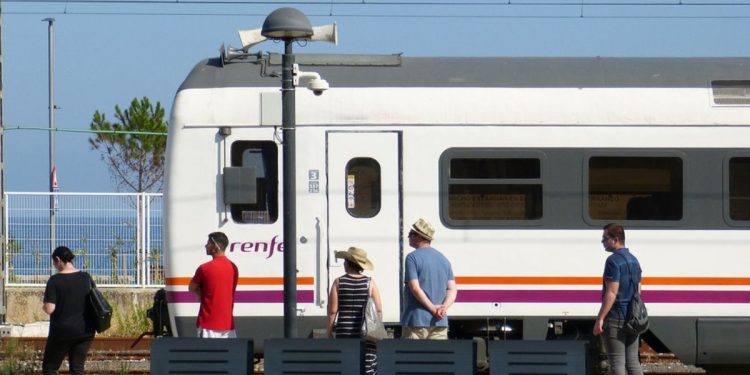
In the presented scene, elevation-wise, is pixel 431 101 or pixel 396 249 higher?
pixel 431 101

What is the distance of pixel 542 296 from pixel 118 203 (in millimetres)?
10218

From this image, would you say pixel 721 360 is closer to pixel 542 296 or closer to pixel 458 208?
pixel 542 296

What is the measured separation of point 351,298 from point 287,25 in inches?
96.2

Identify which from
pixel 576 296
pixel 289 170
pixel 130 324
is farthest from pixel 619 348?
pixel 130 324

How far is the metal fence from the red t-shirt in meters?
9.82

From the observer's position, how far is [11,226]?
857 inches

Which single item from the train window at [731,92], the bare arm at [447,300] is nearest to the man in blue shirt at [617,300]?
the bare arm at [447,300]

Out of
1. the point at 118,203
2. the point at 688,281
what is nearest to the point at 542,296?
the point at 688,281

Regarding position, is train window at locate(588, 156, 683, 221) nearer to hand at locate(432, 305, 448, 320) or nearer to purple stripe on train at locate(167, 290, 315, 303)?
hand at locate(432, 305, 448, 320)

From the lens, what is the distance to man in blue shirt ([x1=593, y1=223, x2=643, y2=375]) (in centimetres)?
1176

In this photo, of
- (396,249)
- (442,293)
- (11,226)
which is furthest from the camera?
(11,226)

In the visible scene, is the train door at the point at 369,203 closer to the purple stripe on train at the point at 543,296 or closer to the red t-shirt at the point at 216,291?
the purple stripe on train at the point at 543,296

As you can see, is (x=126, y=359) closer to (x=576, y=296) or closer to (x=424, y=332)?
(x=576, y=296)

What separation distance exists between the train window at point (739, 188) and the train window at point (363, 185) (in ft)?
11.2
